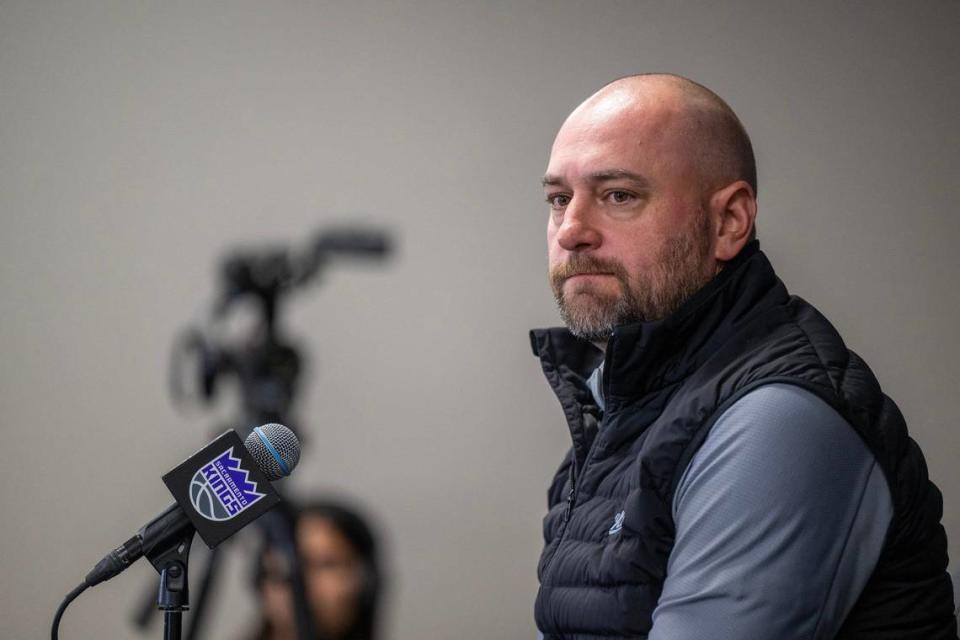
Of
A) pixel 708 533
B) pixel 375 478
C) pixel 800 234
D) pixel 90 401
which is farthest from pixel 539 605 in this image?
pixel 800 234

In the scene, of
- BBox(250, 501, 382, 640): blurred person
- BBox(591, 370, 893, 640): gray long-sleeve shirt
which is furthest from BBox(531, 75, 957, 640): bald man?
BBox(250, 501, 382, 640): blurred person

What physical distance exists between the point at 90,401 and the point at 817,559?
1.90 meters

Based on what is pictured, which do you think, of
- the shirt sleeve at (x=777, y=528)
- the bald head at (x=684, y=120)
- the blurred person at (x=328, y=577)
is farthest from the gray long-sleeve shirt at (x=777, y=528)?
the blurred person at (x=328, y=577)

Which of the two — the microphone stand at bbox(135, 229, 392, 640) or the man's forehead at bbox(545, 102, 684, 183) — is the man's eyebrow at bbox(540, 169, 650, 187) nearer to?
the man's forehead at bbox(545, 102, 684, 183)

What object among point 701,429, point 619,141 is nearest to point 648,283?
point 619,141

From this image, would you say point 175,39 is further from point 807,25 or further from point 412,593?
point 807,25

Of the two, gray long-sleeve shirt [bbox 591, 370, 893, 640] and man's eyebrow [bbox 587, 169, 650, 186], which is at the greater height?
man's eyebrow [bbox 587, 169, 650, 186]

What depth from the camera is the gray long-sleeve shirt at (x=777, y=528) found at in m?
0.92

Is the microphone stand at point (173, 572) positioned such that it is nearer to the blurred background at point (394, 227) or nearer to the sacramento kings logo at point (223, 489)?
the sacramento kings logo at point (223, 489)

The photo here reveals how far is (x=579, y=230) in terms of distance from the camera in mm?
1271

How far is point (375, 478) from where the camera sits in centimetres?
250

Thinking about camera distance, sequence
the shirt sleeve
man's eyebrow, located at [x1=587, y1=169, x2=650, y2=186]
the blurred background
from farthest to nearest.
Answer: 1. the blurred background
2. man's eyebrow, located at [x1=587, y1=169, x2=650, y2=186]
3. the shirt sleeve

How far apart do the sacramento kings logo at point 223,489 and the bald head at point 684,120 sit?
624 mm

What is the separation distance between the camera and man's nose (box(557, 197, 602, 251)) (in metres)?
1.27
